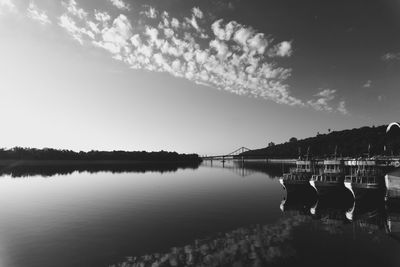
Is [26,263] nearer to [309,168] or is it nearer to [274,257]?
[274,257]

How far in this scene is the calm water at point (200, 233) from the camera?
25.7 m

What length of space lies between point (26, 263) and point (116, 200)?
123 ft

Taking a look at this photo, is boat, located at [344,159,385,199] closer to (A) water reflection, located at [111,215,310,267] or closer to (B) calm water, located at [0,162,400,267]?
(B) calm water, located at [0,162,400,267]

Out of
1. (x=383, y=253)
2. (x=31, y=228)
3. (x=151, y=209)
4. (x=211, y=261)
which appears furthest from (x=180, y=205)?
(x=383, y=253)

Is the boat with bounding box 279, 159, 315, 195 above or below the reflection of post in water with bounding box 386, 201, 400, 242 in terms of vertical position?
above

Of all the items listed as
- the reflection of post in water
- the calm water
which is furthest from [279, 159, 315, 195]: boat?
the reflection of post in water

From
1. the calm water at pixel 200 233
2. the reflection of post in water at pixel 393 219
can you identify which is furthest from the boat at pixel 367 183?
the reflection of post in water at pixel 393 219

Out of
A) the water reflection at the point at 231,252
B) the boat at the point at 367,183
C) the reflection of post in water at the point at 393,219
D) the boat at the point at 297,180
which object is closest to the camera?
the water reflection at the point at 231,252

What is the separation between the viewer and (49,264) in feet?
78.7

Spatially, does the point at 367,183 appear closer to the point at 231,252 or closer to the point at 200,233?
the point at 200,233

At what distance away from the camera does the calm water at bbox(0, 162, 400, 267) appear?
2567 centimetres

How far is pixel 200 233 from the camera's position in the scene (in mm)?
33969

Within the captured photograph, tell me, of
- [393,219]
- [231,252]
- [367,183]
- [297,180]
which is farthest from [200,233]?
[367,183]

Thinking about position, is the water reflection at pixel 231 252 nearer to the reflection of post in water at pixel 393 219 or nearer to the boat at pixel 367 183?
the reflection of post in water at pixel 393 219
